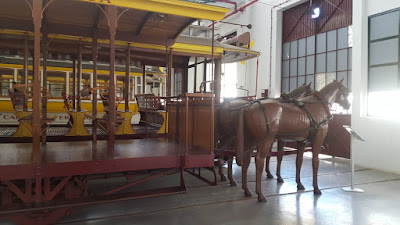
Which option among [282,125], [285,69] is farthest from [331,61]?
[282,125]

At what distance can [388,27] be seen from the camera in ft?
23.2

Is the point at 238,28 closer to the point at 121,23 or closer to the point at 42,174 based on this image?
the point at 121,23

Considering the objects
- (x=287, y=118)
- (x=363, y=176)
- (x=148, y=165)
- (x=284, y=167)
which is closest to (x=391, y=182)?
(x=363, y=176)

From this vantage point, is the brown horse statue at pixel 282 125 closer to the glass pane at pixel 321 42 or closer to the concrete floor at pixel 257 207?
the concrete floor at pixel 257 207

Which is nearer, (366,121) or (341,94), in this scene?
(341,94)

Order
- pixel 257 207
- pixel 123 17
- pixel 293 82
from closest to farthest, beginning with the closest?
pixel 257 207
pixel 123 17
pixel 293 82

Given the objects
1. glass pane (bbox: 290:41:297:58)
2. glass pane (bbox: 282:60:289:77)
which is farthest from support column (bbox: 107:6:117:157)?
glass pane (bbox: 282:60:289:77)

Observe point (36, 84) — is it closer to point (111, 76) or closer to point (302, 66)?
point (111, 76)

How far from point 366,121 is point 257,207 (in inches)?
187

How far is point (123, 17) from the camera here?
4.71 metres

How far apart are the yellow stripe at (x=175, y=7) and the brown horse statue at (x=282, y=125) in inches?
63.3

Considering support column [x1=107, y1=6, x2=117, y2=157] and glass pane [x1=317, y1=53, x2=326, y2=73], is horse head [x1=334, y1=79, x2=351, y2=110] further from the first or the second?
glass pane [x1=317, y1=53, x2=326, y2=73]

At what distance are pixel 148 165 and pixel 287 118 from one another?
2.48 meters

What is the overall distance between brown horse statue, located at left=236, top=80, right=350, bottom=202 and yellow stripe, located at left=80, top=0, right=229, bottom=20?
1609mm
